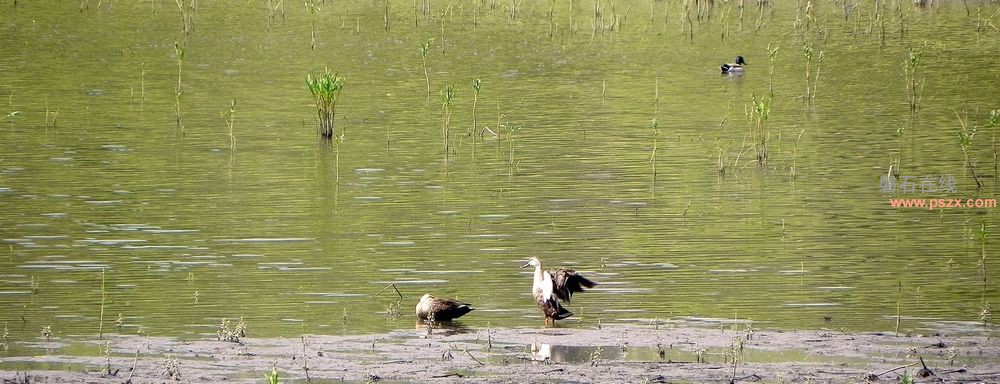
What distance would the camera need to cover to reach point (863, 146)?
1961 centimetres

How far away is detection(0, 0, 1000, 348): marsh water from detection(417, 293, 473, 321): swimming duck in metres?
0.20

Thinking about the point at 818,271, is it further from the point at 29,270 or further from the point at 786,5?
the point at 786,5

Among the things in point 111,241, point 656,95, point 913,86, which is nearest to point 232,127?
point 111,241

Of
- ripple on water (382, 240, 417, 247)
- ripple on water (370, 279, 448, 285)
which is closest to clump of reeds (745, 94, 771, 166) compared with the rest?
ripple on water (382, 240, 417, 247)

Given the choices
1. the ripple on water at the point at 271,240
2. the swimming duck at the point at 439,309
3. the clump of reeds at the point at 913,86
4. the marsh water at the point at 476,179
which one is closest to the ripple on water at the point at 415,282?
the marsh water at the point at 476,179

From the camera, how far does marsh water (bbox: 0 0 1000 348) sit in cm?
1137

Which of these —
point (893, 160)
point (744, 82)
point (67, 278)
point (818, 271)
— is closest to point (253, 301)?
point (67, 278)

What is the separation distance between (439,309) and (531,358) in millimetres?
1321

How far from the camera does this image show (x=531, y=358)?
359 inches

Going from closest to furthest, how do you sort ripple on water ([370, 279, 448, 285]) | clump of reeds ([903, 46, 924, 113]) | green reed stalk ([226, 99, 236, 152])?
1. ripple on water ([370, 279, 448, 285])
2. green reed stalk ([226, 99, 236, 152])
3. clump of reeds ([903, 46, 924, 113])

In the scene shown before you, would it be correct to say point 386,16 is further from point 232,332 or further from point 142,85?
point 232,332

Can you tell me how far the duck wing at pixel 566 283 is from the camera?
1082 centimetres

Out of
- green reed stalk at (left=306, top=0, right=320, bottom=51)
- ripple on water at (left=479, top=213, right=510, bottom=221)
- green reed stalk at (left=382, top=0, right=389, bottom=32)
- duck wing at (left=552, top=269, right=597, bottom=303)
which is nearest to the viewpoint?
duck wing at (left=552, top=269, right=597, bottom=303)

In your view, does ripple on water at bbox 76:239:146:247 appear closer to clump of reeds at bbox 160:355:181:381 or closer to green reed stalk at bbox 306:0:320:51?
clump of reeds at bbox 160:355:181:381
